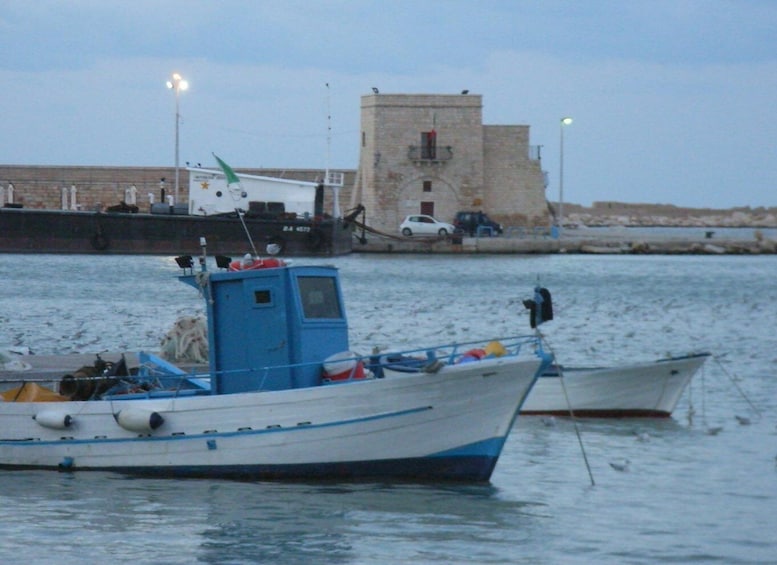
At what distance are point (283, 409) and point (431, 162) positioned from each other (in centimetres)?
5295

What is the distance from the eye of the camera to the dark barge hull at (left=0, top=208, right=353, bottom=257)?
2151 inches

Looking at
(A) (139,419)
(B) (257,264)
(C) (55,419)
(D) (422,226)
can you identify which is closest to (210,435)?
(A) (139,419)

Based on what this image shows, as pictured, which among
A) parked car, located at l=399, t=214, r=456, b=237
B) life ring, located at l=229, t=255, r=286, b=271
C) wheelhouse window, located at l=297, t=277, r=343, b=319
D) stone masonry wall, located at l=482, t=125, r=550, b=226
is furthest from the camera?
stone masonry wall, located at l=482, t=125, r=550, b=226

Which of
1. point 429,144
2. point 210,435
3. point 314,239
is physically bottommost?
point 210,435

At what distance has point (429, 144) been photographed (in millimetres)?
65500

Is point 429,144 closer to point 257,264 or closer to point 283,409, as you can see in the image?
point 257,264

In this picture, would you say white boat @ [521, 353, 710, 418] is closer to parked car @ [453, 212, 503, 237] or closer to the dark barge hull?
the dark barge hull

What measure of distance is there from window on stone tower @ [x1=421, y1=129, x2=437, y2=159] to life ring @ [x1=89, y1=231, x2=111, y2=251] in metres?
15.1

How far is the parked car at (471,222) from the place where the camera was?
6556 cm

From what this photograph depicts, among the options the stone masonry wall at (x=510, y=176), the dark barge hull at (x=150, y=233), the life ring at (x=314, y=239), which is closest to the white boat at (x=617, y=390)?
the dark barge hull at (x=150, y=233)

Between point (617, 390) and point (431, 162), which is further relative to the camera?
point (431, 162)

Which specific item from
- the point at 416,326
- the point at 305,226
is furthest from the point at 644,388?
the point at 305,226

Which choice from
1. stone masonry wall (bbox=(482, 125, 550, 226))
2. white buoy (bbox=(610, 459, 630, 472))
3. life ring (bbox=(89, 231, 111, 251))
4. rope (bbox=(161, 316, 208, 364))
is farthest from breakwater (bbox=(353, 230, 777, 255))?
white buoy (bbox=(610, 459, 630, 472))

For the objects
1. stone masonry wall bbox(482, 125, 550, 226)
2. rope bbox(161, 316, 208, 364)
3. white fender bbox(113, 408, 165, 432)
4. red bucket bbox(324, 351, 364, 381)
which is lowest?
white fender bbox(113, 408, 165, 432)
